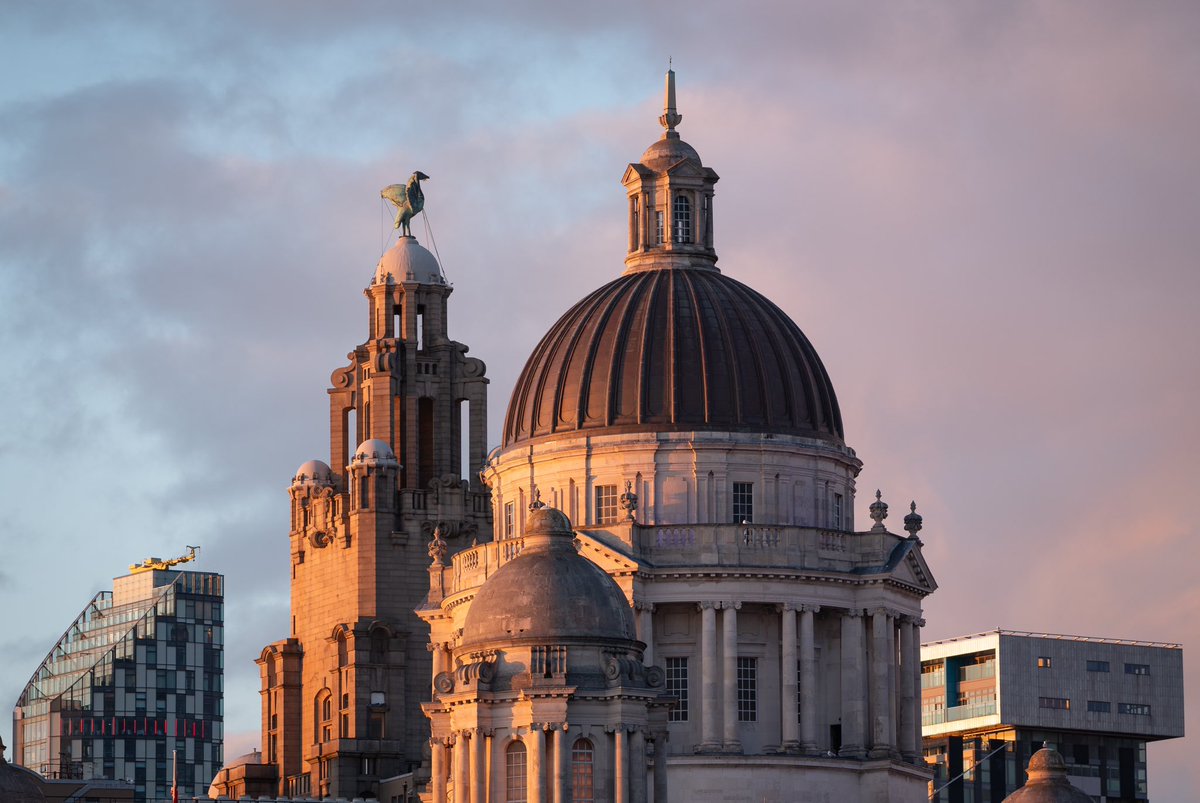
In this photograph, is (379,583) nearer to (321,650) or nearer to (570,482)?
(321,650)

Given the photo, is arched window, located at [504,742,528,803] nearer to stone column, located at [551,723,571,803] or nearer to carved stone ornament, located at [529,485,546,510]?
stone column, located at [551,723,571,803]

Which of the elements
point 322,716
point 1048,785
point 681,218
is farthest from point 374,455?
point 1048,785

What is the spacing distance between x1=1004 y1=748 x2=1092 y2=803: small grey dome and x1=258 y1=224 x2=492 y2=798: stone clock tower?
39.4 m

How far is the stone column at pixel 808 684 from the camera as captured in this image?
5999 inches

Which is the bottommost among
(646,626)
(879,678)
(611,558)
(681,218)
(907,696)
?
(907,696)

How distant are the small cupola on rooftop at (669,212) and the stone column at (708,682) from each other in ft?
61.9

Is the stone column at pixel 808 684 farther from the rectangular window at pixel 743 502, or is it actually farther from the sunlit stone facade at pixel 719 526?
the rectangular window at pixel 743 502

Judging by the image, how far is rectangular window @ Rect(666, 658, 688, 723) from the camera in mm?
151625

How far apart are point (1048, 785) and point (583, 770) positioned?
28610 mm

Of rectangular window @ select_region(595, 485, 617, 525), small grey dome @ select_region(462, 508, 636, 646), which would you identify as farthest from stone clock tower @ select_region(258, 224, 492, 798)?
small grey dome @ select_region(462, 508, 636, 646)

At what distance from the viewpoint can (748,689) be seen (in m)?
153

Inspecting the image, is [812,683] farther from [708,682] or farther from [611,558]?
[611,558]

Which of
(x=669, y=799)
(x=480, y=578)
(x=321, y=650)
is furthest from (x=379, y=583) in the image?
(x=669, y=799)

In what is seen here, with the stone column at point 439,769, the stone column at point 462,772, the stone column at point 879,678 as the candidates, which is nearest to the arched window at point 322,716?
the stone column at point 879,678
